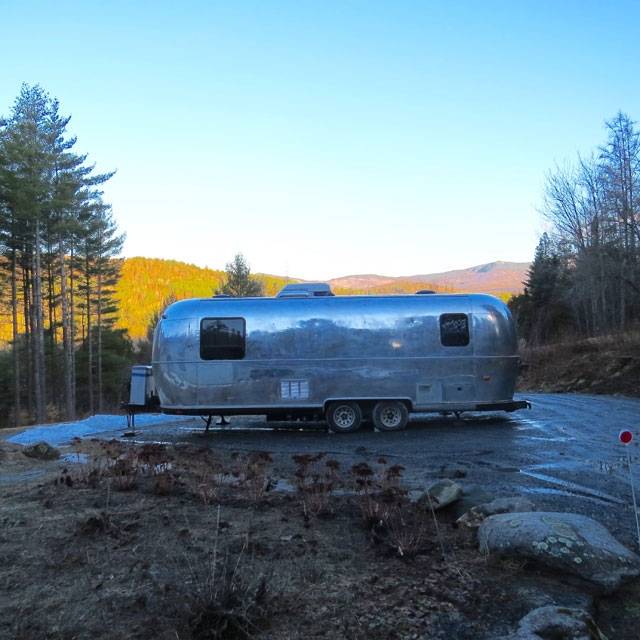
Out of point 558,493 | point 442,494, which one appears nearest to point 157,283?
point 558,493

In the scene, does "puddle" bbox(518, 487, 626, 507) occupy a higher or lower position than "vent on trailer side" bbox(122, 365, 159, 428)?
lower

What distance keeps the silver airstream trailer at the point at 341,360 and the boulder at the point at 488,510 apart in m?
6.74

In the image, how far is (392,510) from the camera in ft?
13.8

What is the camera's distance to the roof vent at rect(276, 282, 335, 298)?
11.9m

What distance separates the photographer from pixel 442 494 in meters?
4.91

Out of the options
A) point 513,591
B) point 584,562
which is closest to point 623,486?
point 584,562

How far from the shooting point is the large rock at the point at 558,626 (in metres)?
2.52

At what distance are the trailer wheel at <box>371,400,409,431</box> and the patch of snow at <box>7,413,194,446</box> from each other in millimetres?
6163

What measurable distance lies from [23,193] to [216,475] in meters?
25.4

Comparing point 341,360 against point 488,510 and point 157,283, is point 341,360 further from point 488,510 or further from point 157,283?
point 157,283

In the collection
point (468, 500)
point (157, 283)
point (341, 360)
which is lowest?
point (468, 500)

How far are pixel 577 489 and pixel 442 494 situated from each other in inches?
81.2

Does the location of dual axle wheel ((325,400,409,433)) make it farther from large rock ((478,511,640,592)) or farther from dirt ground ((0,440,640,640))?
large rock ((478,511,640,592))

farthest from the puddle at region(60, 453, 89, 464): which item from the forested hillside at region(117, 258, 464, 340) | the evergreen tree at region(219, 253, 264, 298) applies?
the forested hillside at region(117, 258, 464, 340)
